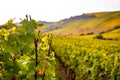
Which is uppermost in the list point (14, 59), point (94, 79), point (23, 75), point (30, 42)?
point (30, 42)

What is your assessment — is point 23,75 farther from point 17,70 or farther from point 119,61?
point 119,61

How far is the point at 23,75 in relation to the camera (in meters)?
5.13

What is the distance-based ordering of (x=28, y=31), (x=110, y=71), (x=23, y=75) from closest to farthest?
(x=28, y=31), (x=23, y=75), (x=110, y=71)

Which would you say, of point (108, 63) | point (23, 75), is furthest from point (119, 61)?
point (23, 75)

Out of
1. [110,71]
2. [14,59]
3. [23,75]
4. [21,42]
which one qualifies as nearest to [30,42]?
[21,42]

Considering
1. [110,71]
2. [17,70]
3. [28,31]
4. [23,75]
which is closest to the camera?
[28,31]

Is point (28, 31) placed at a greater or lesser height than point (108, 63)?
greater

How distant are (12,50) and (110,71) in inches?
468

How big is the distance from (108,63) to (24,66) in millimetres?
11801

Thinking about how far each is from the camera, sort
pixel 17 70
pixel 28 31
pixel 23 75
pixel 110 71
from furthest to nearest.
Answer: pixel 110 71, pixel 23 75, pixel 17 70, pixel 28 31

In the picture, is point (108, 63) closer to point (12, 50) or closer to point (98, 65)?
point (98, 65)

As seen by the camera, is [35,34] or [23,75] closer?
[35,34]

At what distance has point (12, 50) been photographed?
4336 mm

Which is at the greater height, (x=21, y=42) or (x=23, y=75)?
(x=21, y=42)
